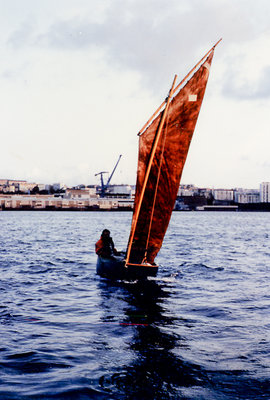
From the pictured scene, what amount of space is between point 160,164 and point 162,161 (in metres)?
0.15

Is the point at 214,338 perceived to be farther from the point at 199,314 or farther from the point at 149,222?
the point at 149,222

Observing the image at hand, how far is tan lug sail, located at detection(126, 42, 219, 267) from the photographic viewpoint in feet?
56.3

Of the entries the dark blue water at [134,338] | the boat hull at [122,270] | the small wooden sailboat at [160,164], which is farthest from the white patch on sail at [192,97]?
the dark blue water at [134,338]

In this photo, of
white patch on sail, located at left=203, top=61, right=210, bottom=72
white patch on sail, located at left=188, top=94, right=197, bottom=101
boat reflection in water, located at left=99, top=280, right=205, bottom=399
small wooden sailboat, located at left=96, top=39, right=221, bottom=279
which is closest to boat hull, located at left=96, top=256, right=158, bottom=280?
small wooden sailboat, located at left=96, top=39, right=221, bottom=279

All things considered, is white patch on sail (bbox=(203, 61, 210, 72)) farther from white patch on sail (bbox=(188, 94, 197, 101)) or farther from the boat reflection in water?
the boat reflection in water

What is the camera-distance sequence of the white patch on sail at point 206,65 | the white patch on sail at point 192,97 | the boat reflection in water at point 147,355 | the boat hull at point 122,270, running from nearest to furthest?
the boat reflection in water at point 147,355 < the white patch on sail at point 206,65 < the white patch on sail at point 192,97 < the boat hull at point 122,270

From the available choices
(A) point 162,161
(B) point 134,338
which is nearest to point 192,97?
(A) point 162,161

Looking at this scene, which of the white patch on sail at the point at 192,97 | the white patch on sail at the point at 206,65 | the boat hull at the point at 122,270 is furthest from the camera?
the boat hull at the point at 122,270

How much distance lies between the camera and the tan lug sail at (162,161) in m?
17.2

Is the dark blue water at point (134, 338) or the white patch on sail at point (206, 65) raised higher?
the white patch on sail at point (206, 65)

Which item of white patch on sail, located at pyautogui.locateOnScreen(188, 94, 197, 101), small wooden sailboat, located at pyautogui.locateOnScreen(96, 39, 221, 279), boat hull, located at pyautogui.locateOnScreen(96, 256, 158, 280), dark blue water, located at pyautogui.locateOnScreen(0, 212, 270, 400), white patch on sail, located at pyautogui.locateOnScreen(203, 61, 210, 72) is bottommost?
dark blue water, located at pyautogui.locateOnScreen(0, 212, 270, 400)

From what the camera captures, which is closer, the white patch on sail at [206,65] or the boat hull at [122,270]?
the white patch on sail at [206,65]

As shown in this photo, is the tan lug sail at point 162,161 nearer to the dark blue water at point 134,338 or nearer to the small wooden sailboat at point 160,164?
the small wooden sailboat at point 160,164

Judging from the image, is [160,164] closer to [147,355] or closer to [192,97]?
[192,97]
